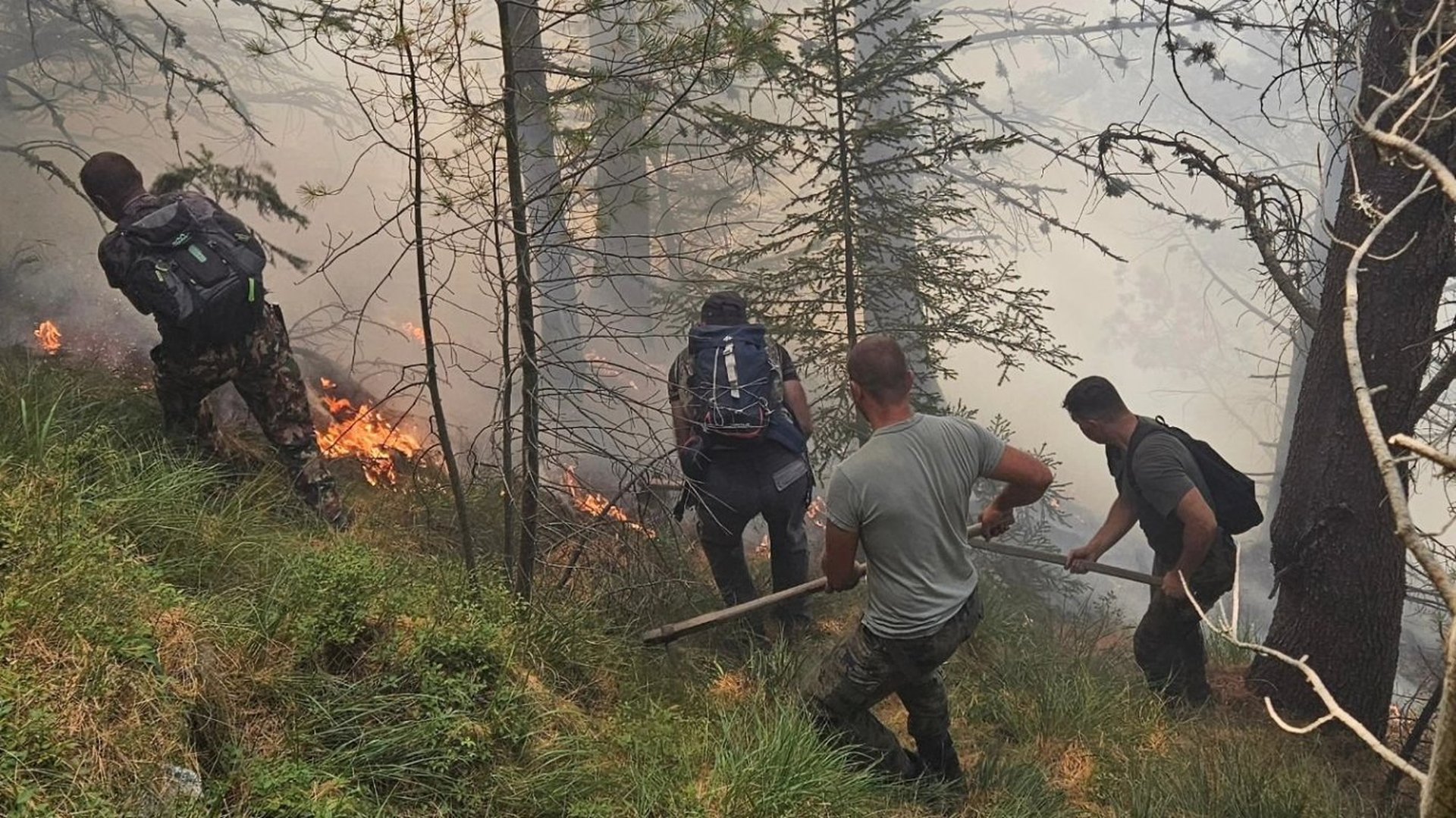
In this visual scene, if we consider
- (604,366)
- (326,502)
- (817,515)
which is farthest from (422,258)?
(817,515)

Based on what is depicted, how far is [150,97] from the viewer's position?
8.21 m

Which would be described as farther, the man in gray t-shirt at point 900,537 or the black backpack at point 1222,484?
the black backpack at point 1222,484

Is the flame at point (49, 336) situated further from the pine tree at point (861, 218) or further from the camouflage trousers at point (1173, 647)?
the camouflage trousers at point (1173, 647)

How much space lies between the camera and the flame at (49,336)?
19.5 ft

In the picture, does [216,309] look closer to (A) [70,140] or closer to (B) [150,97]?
(A) [70,140]

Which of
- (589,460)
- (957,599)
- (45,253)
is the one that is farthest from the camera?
(589,460)

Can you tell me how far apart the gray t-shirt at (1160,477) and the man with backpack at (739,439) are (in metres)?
1.91

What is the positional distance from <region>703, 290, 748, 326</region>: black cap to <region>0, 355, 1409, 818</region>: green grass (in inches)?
55.0

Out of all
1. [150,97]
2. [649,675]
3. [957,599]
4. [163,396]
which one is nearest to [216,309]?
[163,396]

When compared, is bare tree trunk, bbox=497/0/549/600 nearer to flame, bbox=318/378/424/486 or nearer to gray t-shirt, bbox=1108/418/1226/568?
flame, bbox=318/378/424/486

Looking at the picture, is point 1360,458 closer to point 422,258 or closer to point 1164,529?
point 1164,529

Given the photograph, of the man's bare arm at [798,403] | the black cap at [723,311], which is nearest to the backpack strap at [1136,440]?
the man's bare arm at [798,403]

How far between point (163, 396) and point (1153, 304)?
33.4 m

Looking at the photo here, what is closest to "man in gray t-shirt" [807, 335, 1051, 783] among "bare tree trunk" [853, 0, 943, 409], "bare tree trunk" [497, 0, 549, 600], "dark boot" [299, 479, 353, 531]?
"bare tree trunk" [497, 0, 549, 600]
